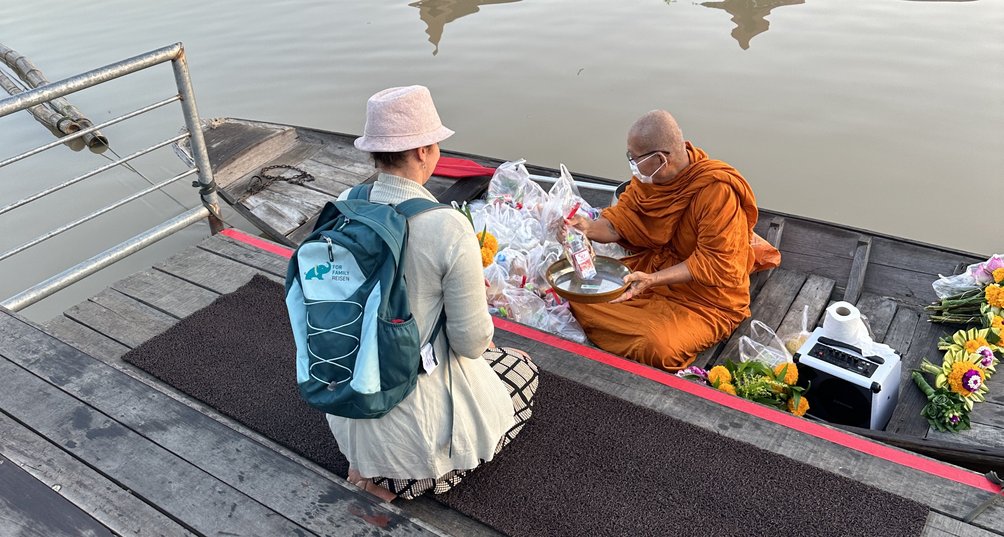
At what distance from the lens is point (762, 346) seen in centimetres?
357

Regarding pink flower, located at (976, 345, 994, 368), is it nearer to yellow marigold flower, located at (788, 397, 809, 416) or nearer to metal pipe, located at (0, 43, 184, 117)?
yellow marigold flower, located at (788, 397, 809, 416)

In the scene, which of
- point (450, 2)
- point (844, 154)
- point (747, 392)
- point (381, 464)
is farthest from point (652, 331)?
point (450, 2)

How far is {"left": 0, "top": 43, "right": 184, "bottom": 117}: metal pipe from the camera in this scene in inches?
120

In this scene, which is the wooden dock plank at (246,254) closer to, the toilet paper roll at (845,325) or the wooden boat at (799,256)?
the wooden boat at (799,256)

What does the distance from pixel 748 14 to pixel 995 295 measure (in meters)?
6.90

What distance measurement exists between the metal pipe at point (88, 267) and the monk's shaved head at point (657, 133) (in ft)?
8.09

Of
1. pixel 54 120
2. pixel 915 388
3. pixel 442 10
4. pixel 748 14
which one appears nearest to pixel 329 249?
pixel 915 388

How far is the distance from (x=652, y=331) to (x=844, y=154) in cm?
376

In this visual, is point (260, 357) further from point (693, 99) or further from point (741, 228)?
point (693, 99)

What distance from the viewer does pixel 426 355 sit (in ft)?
6.97

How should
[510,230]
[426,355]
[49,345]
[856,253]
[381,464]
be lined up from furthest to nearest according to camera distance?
[510,230] < [856,253] < [49,345] < [381,464] < [426,355]

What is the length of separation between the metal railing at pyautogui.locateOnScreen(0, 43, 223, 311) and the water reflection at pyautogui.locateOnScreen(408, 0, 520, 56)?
252 inches

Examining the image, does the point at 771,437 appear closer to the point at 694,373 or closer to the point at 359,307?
the point at 694,373

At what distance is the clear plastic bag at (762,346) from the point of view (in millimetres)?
3475
